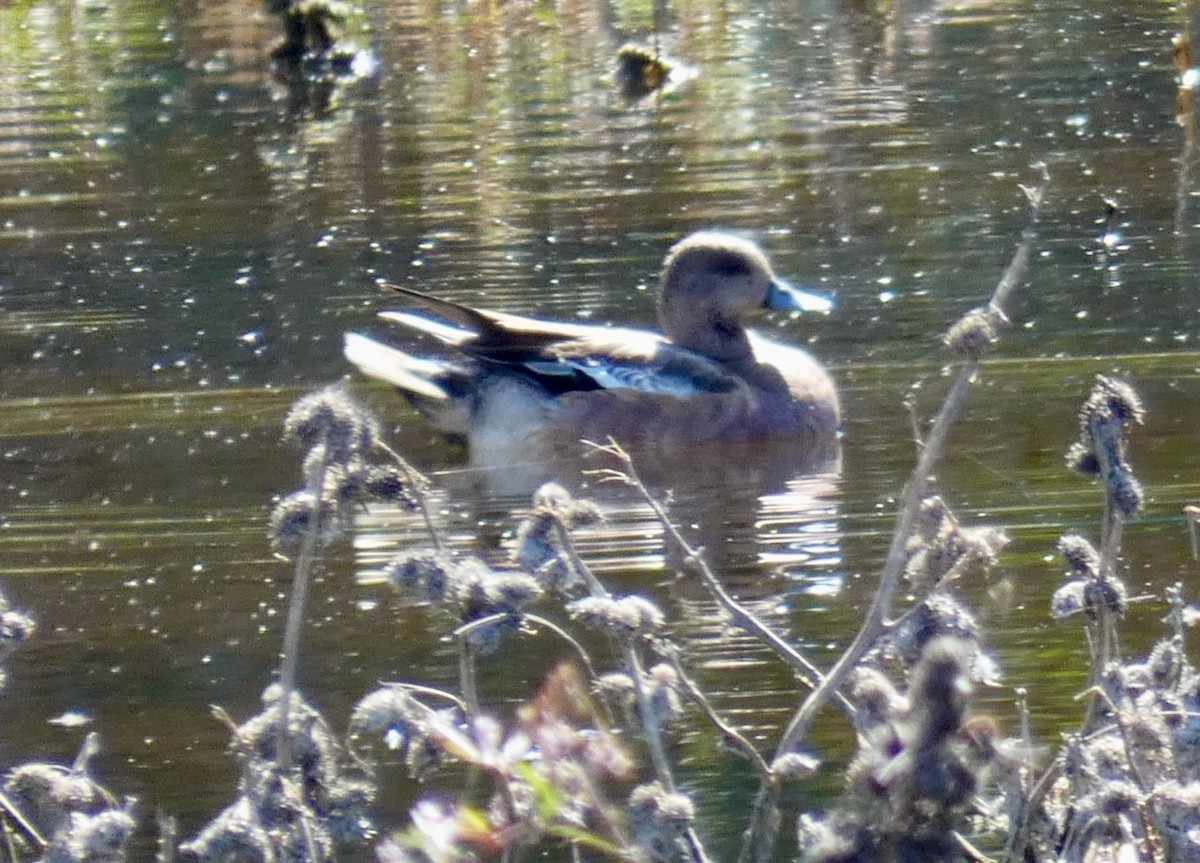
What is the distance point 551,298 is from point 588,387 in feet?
4.71

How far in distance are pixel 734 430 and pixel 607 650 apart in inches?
94.2

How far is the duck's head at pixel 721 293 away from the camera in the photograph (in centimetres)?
788

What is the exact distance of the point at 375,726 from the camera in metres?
2.97

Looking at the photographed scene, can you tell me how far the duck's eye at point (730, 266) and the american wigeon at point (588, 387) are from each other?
1.23 feet

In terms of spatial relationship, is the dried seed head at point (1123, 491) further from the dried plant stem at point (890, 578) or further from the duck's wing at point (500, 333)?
the duck's wing at point (500, 333)

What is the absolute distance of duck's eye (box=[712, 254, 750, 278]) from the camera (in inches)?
310

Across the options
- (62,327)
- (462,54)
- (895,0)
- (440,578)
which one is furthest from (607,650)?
(895,0)

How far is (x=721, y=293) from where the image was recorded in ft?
26.0

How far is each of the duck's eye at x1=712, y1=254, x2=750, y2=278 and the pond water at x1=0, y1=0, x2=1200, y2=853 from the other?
421 mm


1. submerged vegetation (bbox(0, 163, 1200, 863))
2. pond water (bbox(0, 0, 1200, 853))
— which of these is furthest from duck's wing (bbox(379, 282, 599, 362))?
submerged vegetation (bbox(0, 163, 1200, 863))

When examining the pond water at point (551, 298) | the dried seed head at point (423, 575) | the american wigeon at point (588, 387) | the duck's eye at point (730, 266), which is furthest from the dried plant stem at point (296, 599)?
the duck's eye at point (730, 266)

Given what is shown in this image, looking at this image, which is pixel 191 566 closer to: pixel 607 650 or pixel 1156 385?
pixel 607 650

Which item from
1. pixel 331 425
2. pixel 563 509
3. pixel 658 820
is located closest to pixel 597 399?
pixel 563 509

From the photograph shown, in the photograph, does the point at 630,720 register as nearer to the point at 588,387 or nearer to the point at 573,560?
the point at 573,560
